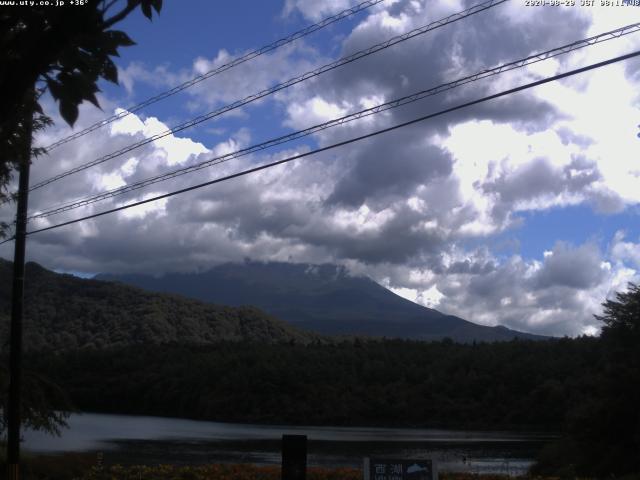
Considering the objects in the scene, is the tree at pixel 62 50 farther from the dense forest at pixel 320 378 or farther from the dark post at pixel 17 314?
the dense forest at pixel 320 378

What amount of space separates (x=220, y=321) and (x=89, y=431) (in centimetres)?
10404

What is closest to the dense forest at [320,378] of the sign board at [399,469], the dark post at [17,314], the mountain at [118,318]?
the mountain at [118,318]

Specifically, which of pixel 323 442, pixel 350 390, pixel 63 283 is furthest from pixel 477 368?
pixel 63 283

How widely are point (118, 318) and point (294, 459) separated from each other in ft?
448

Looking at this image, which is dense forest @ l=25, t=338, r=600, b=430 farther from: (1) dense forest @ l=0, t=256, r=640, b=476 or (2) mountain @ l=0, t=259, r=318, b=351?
(2) mountain @ l=0, t=259, r=318, b=351

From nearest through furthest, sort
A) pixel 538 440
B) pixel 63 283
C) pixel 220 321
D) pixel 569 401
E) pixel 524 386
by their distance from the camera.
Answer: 1. pixel 538 440
2. pixel 569 401
3. pixel 524 386
4. pixel 63 283
5. pixel 220 321

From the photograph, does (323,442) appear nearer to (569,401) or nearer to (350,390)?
(569,401)

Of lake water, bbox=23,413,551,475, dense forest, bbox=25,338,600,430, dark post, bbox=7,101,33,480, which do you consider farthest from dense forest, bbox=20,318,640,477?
dark post, bbox=7,101,33,480

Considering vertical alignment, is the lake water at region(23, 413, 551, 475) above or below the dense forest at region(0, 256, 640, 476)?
below

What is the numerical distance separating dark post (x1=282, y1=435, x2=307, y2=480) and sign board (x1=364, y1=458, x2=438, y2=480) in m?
0.80

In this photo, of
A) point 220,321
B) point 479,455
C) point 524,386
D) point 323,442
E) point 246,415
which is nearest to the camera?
point 479,455

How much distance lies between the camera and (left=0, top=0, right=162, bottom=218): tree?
13.5 ft

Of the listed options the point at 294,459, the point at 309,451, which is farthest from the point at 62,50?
the point at 309,451

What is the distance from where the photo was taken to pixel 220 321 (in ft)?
541
